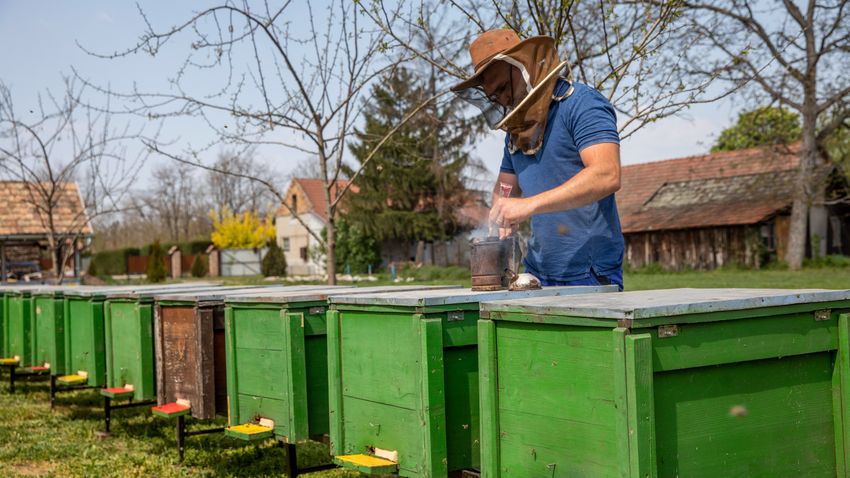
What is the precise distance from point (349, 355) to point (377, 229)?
1459 inches

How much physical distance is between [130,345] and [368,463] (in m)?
3.56

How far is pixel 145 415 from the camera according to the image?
8750mm

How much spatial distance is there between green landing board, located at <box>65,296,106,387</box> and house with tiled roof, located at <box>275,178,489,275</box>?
33.3 m

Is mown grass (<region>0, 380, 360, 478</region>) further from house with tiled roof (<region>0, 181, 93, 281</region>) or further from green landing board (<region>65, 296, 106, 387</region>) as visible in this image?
house with tiled roof (<region>0, 181, 93, 281</region>)

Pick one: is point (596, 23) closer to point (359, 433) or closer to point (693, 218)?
point (359, 433)

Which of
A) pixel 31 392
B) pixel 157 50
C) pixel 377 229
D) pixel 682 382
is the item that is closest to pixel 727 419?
pixel 682 382

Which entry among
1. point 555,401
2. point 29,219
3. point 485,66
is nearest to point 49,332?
point 485,66

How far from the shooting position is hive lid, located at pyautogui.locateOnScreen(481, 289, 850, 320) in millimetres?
2268

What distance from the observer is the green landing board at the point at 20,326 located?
348 inches

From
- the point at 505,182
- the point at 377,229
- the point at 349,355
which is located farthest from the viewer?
the point at 377,229

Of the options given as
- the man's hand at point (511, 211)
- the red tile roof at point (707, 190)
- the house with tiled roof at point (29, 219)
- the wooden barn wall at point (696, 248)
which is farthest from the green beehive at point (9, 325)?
the wooden barn wall at point (696, 248)

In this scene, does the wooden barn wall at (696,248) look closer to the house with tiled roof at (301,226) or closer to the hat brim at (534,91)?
the house with tiled roof at (301,226)

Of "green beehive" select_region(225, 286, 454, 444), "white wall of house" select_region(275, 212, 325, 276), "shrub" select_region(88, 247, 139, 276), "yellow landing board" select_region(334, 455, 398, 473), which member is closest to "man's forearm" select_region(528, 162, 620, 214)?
"yellow landing board" select_region(334, 455, 398, 473)

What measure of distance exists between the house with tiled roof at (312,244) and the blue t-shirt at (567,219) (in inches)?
1455
